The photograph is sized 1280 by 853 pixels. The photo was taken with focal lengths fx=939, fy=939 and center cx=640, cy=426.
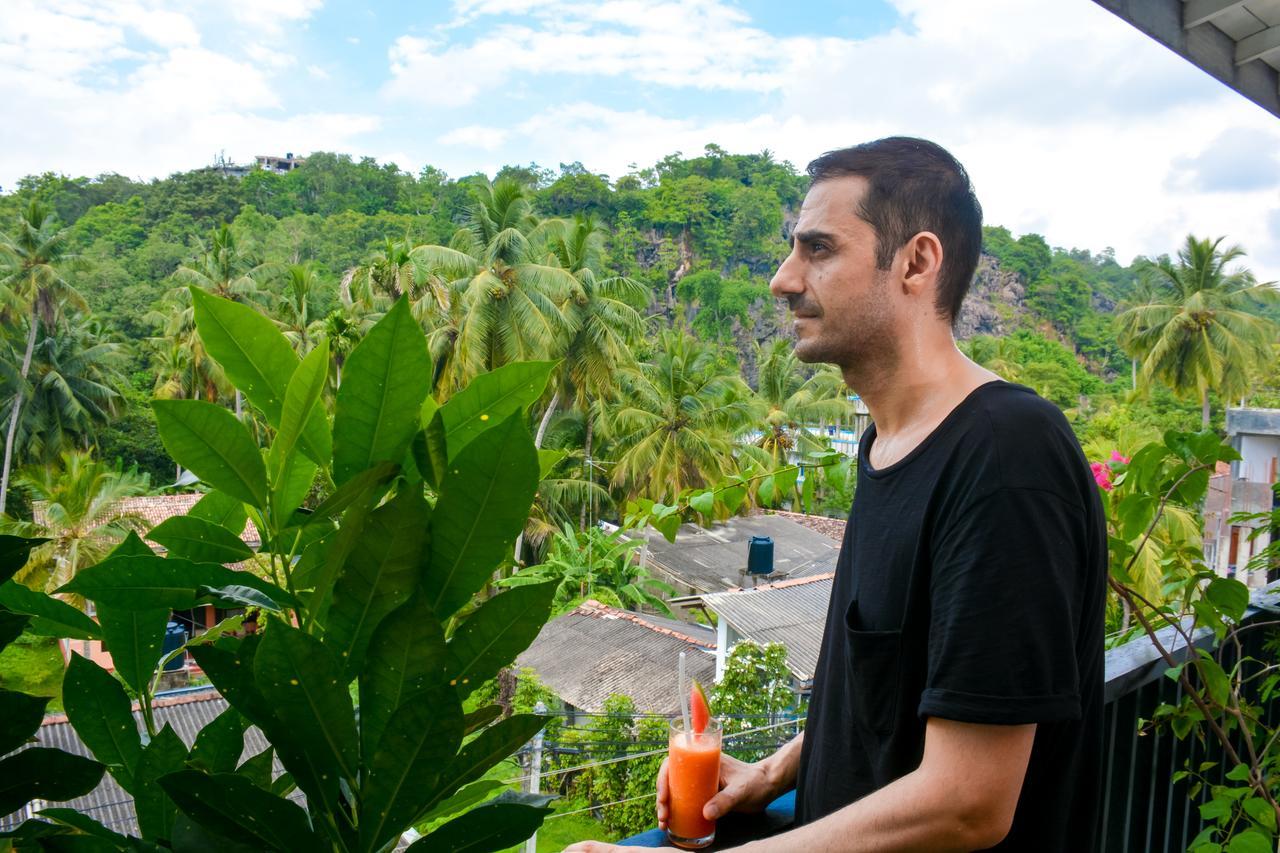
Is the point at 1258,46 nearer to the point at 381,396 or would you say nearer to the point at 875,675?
the point at 875,675

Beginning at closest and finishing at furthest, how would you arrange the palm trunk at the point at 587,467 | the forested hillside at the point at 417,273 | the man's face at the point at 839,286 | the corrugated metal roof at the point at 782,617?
the man's face at the point at 839,286
the corrugated metal roof at the point at 782,617
the palm trunk at the point at 587,467
the forested hillside at the point at 417,273

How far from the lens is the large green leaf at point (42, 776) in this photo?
1.37 feet

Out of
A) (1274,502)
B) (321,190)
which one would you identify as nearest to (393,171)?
(321,190)

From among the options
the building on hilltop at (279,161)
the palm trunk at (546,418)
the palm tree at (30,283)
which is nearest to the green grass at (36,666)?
the palm tree at (30,283)

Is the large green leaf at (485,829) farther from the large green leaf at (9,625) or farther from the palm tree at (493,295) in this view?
the palm tree at (493,295)

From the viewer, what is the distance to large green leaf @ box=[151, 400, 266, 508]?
40cm

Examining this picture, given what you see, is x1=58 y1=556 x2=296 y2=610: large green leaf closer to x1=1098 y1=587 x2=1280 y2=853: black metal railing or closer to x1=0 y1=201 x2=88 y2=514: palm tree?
x1=1098 y1=587 x2=1280 y2=853: black metal railing

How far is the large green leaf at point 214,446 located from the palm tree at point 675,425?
55.3 ft

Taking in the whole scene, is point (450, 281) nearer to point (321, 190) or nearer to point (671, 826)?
→ point (671, 826)

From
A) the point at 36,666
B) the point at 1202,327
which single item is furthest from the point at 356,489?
the point at 1202,327

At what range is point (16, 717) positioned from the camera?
0.40 m

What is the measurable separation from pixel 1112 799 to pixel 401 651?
1.34 m

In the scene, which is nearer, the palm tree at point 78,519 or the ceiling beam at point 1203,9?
the ceiling beam at point 1203,9

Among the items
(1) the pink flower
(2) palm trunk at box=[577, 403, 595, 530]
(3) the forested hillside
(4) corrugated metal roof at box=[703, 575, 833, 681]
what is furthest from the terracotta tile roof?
(1) the pink flower
